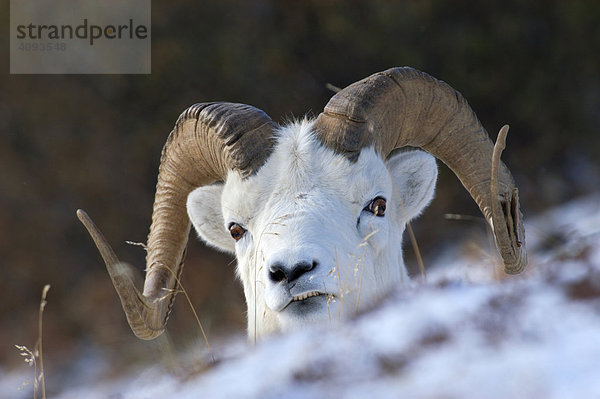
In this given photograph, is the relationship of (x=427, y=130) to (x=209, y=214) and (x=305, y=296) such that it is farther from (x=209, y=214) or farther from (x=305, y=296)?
(x=305, y=296)

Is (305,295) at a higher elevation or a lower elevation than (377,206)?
lower

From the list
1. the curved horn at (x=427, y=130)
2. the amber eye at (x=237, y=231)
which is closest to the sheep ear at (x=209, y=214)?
the amber eye at (x=237, y=231)

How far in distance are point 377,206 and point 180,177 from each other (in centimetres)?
186

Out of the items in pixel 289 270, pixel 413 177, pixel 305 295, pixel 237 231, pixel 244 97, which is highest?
pixel 413 177

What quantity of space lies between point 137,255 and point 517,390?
53.1 feet

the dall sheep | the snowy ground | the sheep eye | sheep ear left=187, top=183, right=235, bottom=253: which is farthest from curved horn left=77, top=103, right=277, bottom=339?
the snowy ground

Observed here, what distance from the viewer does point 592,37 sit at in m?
19.5

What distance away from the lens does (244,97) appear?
1853 centimetres

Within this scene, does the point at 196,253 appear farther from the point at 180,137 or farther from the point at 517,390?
the point at 517,390

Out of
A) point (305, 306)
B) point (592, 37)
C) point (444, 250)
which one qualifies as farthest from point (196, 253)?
point (305, 306)

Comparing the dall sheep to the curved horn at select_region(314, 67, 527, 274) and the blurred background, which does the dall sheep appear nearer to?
the curved horn at select_region(314, 67, 527, 274)

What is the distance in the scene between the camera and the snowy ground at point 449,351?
2.52m

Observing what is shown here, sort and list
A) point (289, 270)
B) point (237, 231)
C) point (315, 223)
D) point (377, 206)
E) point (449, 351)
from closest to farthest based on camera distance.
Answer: point (449, 351) < point (289, 270) < point (315, 223) < point (377, 206) < point (237, 231)

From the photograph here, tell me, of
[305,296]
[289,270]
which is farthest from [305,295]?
[289,270]
